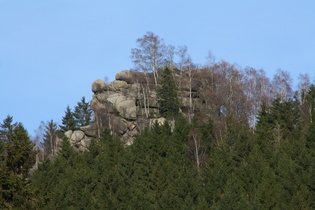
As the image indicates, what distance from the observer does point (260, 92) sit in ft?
325

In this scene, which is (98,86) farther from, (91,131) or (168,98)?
(168,98)

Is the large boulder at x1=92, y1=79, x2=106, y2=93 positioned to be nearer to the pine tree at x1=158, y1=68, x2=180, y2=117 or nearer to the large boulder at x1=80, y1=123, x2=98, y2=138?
the large boulder at x1=80, y1=123, x2=98, y2=138

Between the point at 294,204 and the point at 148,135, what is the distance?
2863 centimetres

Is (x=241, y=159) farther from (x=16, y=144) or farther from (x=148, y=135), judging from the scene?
(x=16, y=144)

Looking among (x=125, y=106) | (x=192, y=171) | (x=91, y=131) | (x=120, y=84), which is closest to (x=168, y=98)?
(x=125, y=106)

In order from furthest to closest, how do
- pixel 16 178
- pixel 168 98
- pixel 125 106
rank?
pixel 125 106
pixel 168 98
pixel 16 178

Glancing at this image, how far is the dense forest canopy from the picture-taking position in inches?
1863

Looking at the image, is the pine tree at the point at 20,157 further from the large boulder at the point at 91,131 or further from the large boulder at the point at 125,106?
the large boulder at the point at 91,131

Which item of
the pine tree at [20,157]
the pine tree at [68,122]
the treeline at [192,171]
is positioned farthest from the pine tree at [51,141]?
the pine tree at [20,157]

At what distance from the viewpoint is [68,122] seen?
107 metres

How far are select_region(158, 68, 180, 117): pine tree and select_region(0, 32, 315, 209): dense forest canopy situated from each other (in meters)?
0.15

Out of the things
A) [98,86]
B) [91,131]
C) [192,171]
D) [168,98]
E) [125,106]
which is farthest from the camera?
[98,86]

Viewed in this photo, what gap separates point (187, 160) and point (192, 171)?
5.21 metres

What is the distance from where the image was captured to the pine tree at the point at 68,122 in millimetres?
106256
